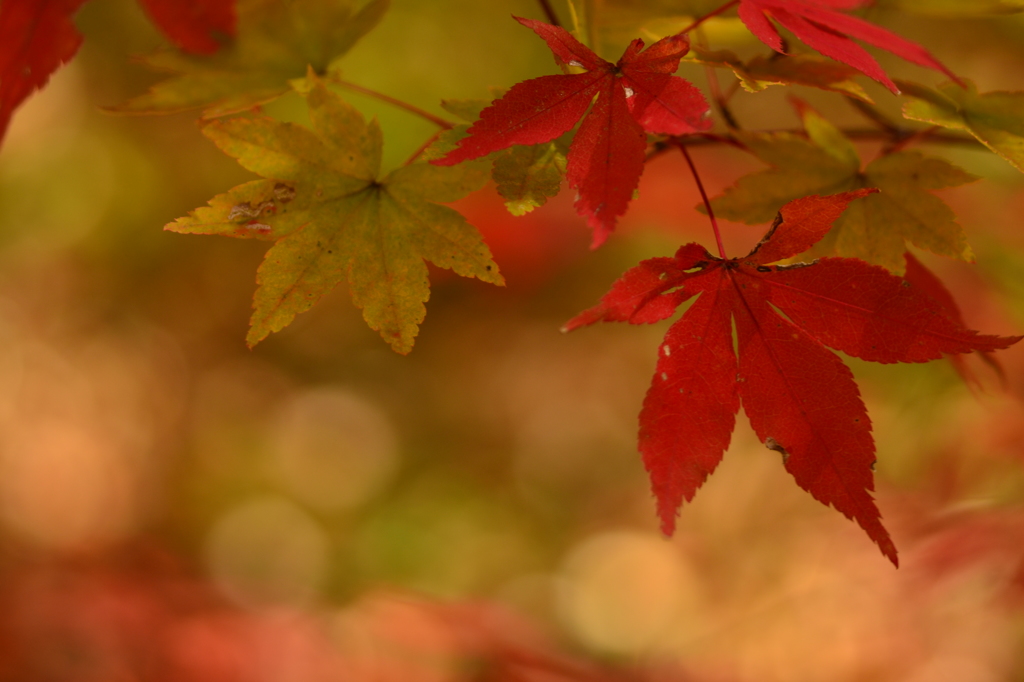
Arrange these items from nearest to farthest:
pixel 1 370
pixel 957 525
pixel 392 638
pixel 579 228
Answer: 1. pixel 957 525
2. pixel 392 638
3. pixel 579 228
4. pixel 1 370

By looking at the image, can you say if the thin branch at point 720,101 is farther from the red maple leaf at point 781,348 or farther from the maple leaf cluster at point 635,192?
the red maple leaf at point 781,348

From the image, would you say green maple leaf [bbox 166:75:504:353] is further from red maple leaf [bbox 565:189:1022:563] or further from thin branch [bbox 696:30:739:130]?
thin branch [bbox 696:30:739:130]

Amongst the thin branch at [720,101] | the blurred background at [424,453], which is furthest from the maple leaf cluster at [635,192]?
the blurred background at [424,453]

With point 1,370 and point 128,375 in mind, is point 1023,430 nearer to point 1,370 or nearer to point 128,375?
point 128,375

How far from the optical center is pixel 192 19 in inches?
20.9

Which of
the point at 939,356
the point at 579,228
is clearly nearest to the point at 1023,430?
the point at 939,356

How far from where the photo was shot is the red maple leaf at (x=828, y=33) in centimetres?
46

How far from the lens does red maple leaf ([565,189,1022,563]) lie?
49 centimetres

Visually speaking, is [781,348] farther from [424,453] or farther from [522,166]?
[424,453]

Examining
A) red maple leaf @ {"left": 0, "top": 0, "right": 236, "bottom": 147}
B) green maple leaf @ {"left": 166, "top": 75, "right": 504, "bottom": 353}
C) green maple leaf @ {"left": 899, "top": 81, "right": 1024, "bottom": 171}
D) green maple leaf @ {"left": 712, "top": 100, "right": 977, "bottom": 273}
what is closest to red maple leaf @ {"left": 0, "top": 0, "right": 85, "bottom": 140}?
red maple leaf @ {"left": 0, "top": 0, "right": 236, "bottom": 147}

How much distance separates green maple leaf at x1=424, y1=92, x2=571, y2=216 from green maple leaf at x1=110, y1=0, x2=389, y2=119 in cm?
21

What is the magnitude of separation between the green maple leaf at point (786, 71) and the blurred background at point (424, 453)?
1.25 metres

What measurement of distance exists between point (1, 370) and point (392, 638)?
397 cm

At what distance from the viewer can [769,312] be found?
54 cm
